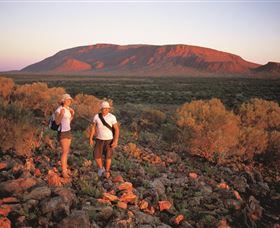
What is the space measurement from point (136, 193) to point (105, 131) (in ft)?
4.28

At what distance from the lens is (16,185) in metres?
4.85

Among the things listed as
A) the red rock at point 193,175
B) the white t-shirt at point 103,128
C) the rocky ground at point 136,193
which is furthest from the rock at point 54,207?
the red rock at point 193,175

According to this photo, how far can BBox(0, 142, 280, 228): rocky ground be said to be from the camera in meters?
4.46

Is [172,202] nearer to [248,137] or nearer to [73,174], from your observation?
[73,174]

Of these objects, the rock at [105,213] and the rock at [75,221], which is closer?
the rock at [75,221]

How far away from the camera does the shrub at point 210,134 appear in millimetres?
9320

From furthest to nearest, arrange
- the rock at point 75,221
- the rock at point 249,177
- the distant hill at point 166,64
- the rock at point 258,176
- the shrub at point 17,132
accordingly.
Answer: the distant hill at point 166,64
the rock at point 258,176
the rock at point 249,177
the shrub at point 17,132
the rock at point 75,221

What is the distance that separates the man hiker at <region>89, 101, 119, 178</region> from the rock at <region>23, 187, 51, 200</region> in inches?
60.3

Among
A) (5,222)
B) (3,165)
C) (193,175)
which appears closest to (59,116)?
(3,165)

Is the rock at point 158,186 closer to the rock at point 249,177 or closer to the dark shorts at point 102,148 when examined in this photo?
the dark shorts at point 102,148

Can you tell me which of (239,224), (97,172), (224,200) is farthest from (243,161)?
(97,172)

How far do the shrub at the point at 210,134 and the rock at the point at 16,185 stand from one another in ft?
18.1

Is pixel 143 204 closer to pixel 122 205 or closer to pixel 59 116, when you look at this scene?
pixel 122 205

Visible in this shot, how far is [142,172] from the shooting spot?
6906mm
